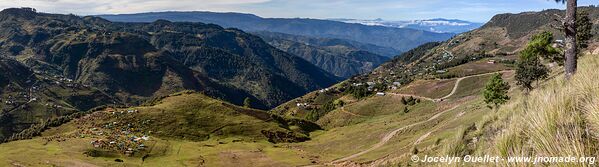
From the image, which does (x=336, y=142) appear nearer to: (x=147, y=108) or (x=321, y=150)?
(x=321, y=150)

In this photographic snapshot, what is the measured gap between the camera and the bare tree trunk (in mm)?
25400

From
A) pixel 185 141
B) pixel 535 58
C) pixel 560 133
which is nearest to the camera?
pixel 560 133

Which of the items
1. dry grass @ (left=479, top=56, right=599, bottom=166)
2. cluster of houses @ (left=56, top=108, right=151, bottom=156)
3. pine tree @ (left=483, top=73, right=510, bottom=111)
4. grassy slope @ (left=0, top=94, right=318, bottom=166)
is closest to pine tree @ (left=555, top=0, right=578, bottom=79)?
dry grass @ (left=479, top=56, right=599, bottom=166)

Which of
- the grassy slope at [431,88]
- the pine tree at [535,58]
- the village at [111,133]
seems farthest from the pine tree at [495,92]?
the grassy slope at [431,88]

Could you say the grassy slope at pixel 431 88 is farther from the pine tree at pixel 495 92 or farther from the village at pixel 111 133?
the village at pixel 111 133

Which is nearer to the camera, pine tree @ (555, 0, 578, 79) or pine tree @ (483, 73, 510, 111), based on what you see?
pine tree @ (555, 0, 578, 79)

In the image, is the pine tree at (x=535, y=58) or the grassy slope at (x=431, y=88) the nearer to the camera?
the pine tree at (x=535, y=58)

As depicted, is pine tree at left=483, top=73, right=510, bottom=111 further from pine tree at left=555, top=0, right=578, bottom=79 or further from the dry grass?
the dry grass

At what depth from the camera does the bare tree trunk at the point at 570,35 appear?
25400 mm

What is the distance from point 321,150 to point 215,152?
24098 millimetres

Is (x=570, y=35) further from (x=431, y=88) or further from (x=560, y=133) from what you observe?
(x=431, y=88)

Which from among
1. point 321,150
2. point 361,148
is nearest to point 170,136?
point 321,150

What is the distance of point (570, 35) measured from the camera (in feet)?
84.9

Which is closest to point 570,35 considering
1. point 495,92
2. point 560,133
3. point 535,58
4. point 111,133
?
point 560,133
